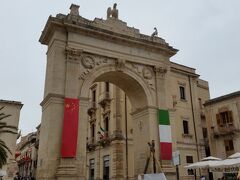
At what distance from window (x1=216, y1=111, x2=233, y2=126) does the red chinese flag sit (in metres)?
18.2

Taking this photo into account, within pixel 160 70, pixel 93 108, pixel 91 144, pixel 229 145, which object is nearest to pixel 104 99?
pixel 93 108

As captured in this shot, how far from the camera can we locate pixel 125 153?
90.1 ft

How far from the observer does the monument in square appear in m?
16.3

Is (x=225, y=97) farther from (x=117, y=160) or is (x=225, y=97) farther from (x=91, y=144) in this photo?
(x=91, y=144)

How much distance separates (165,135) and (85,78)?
6865 mm

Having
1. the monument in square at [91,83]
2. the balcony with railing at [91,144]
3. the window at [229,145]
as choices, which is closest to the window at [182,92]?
the window at [229,145]

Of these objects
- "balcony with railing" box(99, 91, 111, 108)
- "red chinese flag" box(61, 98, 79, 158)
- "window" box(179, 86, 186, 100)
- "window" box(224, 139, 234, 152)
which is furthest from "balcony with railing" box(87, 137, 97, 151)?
"red chinese flag" box(61, 98, 79, 158)

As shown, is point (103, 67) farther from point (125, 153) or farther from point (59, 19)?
point (125, 153)

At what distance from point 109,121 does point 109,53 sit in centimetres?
1238

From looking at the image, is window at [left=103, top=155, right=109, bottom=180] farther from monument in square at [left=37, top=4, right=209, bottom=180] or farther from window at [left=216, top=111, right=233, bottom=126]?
window at [left=216, top=111, right=233, bottom=126]

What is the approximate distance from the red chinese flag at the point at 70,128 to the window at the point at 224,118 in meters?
18.2

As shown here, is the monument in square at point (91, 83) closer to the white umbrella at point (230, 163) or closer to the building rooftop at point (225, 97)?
the white umbrella at point (230, 163)

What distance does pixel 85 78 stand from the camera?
1812cm

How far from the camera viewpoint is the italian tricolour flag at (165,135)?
19281 mm
